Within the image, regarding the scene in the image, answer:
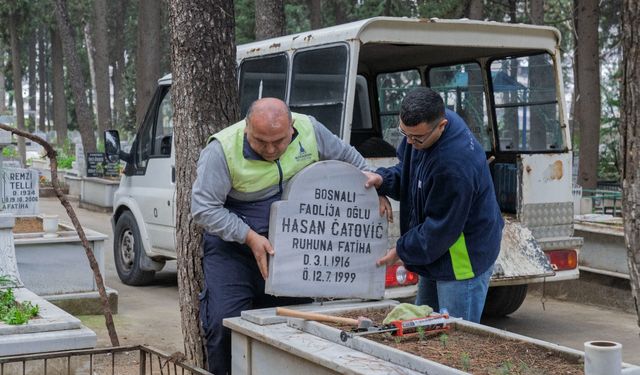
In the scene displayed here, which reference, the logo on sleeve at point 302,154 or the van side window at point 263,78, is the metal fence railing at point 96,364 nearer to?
the logo on sleeve at point 302,154

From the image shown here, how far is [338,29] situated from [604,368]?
4759 mm

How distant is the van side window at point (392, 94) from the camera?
9.38 m

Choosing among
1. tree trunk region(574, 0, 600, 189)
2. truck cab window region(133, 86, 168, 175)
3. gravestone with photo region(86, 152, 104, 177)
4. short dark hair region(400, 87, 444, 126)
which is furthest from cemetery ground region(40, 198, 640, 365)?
gravestone with photo region(86, 152, 104, 177)

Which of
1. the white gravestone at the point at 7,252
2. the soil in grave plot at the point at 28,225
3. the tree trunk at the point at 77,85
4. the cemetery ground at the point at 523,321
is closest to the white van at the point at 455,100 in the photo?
the cemetery ground at the point at 523,321

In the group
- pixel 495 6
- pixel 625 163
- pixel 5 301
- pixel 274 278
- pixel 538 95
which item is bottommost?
pixel 5 301

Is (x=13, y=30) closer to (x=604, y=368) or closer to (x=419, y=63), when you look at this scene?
(x=419, y=63)

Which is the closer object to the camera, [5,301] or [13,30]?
[5,301]

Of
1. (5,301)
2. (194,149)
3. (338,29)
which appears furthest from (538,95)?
(5,301)

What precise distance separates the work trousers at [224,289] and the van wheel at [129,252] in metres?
6.12

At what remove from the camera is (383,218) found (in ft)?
15.1

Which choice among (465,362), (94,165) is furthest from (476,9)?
(465,362)

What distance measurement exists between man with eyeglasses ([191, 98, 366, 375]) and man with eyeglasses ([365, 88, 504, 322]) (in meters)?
0.39

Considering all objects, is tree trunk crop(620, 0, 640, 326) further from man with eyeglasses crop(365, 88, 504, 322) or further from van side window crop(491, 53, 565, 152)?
van side window crop(491, 53, 565, 152)

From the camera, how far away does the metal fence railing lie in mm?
3834
